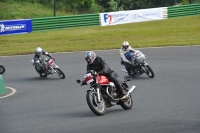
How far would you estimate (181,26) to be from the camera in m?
40.5

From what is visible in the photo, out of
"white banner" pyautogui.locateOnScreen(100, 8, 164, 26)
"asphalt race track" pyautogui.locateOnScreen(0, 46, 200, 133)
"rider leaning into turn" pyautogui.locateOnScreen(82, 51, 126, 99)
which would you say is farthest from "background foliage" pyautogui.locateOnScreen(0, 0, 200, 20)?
"rider leaning into turn" pyautogui.locateOnScreen(82, 51, 126, 99)

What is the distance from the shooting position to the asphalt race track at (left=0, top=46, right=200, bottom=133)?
1051cm

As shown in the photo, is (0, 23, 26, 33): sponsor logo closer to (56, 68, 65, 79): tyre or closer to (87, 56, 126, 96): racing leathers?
(56, 68, 65, 79): tyre

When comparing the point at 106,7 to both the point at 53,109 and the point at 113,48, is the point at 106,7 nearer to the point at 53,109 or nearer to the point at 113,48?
the point at 113,48

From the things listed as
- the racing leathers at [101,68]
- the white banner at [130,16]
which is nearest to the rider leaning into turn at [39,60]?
the racing leathers at [101,68]

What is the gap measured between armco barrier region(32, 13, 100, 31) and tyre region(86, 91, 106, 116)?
26.9m

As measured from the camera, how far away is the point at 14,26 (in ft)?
121

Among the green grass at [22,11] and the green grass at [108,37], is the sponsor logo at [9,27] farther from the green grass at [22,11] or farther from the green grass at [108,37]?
the green grass at [22,11]

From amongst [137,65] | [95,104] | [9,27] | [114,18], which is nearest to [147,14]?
[114,18]

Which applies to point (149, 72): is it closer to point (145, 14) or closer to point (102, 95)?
point (102, 95)

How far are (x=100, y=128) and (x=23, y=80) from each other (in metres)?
10.8

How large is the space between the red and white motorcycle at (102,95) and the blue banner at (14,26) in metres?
24.4

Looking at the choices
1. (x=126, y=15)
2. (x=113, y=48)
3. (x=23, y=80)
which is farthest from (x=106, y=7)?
(x=23, y=80)

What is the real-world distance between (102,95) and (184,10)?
34.6 m
